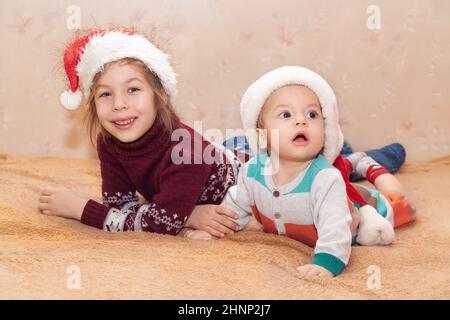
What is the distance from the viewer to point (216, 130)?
6.67ft

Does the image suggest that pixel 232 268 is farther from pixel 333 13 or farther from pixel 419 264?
pixel 333 13

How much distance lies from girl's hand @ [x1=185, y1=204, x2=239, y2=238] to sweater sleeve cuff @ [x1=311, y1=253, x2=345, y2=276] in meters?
0.26

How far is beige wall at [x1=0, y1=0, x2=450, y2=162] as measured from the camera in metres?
1.96

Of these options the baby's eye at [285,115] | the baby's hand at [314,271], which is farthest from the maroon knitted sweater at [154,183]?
the baby's hand at [314,271]

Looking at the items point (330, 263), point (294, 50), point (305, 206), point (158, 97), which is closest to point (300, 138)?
point (305, 206)

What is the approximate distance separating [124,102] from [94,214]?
265mm

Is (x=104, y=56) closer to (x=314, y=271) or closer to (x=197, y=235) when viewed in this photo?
(x=197, y=235)

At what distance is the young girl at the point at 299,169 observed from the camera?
107 centimetres

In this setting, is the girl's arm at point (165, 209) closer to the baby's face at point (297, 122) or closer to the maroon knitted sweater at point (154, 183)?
the maroon knitted sweater at point (154, 183)

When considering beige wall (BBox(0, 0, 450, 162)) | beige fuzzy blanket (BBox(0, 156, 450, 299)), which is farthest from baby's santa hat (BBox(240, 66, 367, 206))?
beige wall (BBox(0, 0, 450, 162))

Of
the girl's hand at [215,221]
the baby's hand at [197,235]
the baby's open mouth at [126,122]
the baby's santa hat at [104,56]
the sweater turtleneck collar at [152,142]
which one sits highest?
the baby's santa hat at [104,56]

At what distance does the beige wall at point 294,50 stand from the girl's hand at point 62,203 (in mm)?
795
